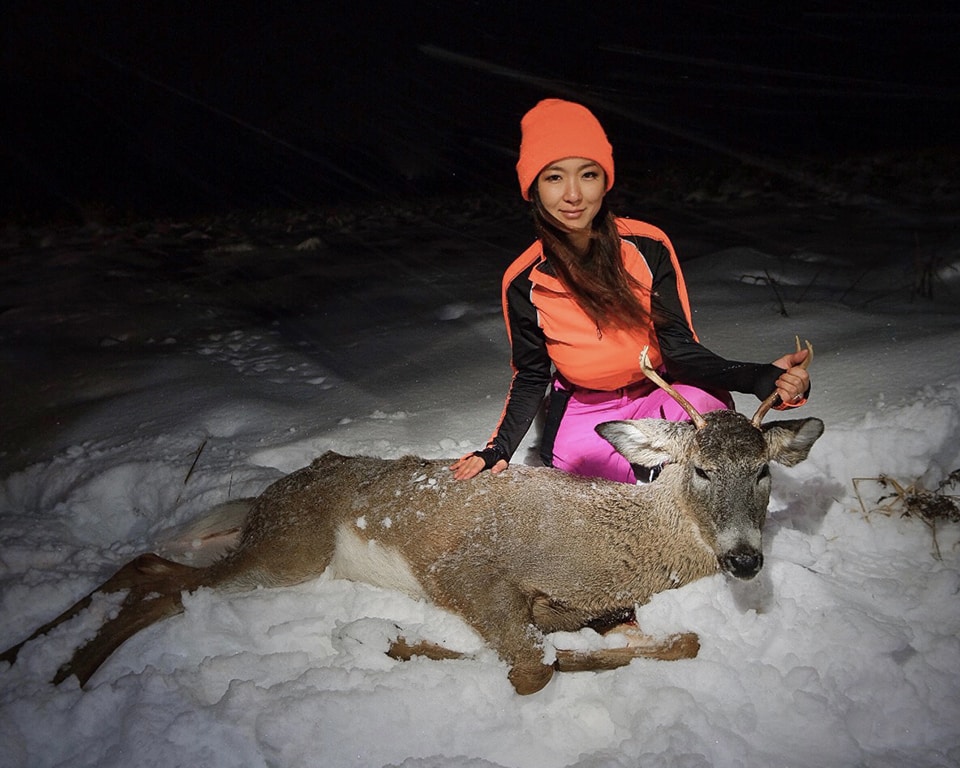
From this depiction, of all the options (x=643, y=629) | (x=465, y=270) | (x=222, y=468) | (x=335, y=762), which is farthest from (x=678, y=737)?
(x=465, y=270)

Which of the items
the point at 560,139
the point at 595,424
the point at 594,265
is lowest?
the point at 595,424

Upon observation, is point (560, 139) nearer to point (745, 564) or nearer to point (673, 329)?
point (673, 329)

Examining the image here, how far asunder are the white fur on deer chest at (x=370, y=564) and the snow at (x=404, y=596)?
6 cm

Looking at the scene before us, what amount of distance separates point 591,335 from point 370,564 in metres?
1.25

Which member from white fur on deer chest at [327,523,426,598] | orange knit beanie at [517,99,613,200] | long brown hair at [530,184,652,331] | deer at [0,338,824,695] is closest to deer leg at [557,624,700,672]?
deer at [0,338,824,695]

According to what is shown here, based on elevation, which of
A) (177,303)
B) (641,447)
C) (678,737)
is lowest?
(177,303)

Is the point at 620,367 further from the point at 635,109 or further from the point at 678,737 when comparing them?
the point at 635,109

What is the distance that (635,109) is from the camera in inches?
1071

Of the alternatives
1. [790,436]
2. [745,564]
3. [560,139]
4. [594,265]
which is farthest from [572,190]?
[745,564]

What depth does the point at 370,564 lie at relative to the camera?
259 cm

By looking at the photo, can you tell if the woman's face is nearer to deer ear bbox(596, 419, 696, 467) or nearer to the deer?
the deer

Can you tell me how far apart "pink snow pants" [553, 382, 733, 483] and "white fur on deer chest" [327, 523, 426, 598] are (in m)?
0.97

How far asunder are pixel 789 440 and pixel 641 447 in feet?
1.60

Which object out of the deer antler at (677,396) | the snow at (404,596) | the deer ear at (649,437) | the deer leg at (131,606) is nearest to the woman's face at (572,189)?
the deer antler at (677,396)
